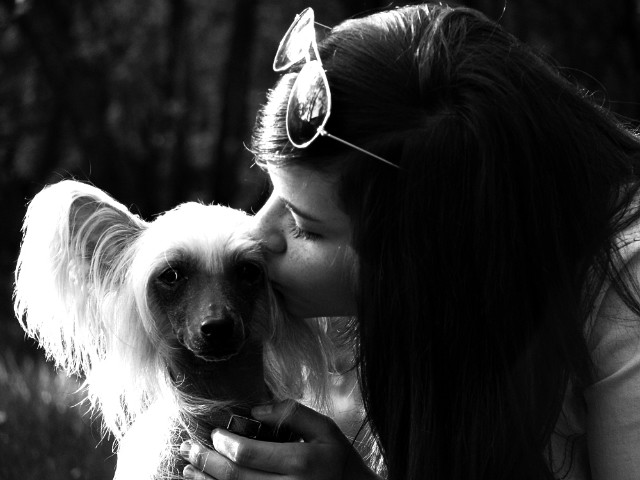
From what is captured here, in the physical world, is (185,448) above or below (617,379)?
below

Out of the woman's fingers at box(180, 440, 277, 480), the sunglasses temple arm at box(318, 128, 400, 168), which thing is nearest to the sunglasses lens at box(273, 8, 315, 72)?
the sunglasses temple arm at box(318, 128, 400, 168)

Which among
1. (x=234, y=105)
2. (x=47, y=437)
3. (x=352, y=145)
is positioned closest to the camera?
(x=352, y=145)

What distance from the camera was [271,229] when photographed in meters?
2.17

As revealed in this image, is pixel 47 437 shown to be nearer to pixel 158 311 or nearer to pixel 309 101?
pixel 158 311

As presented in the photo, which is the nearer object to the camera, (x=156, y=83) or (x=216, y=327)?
(x=216, y=327)

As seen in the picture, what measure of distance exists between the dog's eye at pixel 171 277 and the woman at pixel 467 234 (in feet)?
1.18

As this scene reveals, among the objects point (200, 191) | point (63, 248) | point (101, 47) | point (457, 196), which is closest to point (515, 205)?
point (457, 196)

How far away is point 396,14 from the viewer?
80.3 inches

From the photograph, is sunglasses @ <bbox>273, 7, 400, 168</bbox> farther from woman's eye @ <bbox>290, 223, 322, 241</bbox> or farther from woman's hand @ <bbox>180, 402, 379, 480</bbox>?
woman's hand @ <bbox>180, 402, 379, 480</bbox>

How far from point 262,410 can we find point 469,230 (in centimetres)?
65

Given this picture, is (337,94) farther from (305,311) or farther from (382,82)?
(305,311)

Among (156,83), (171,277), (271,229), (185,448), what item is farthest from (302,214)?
(156,83)

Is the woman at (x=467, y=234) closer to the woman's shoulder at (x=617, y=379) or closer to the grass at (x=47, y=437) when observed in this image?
the woman's shoulder at (x=617, y=379)

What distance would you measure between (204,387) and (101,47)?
5409 mm
